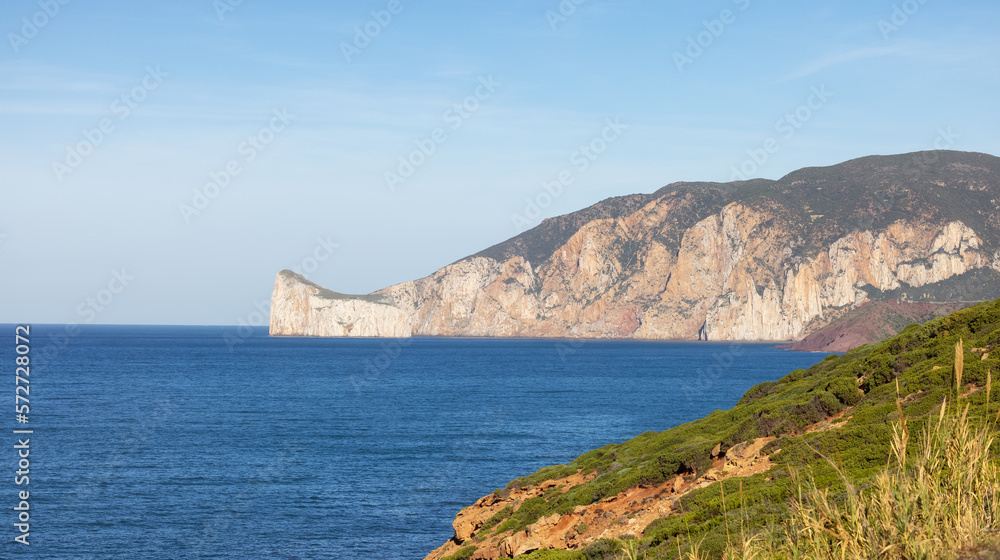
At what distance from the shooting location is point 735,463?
64.5 ft

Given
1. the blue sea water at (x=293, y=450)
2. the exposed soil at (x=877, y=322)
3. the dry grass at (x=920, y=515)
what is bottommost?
the blue sea water at (x=293, y=450)

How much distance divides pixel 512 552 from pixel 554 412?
186 ft

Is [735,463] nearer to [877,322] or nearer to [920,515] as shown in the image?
[920,515]

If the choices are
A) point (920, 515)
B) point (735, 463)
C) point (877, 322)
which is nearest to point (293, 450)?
point (735, 463)

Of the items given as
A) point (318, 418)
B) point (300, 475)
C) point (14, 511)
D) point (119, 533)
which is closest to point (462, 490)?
point (300, 475)

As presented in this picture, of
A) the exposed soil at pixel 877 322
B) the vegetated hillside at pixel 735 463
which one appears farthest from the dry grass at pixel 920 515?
the exposed soil at pixel 877 322

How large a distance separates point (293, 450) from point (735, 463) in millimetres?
41879

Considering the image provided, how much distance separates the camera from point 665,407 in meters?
80.2

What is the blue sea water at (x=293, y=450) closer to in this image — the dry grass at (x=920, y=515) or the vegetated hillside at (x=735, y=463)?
the vegetated hillside at (x=735, y=463)

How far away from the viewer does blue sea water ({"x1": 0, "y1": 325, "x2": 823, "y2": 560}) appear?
34.4 m

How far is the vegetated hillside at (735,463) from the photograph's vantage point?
1555 centimetres

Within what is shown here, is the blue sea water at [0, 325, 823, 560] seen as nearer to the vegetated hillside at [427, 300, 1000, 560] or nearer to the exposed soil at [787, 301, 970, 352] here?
the vegetated hillside at [427, 300, 1000, 560]

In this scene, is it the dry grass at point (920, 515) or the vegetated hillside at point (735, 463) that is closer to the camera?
the dry grass at point (920, 515)

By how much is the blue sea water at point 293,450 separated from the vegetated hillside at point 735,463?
994 cm
